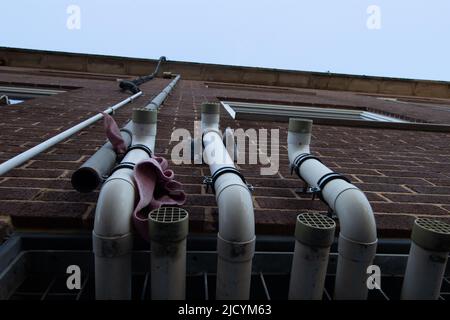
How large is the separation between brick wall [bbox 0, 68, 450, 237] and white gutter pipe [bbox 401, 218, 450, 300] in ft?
1.21

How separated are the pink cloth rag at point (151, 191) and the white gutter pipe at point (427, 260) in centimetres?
109

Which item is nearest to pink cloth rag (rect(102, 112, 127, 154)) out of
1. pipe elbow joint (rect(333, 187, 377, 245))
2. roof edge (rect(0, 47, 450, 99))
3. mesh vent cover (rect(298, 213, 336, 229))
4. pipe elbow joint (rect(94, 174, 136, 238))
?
pipe elbow joint (rect(94, 174, 136, 238))

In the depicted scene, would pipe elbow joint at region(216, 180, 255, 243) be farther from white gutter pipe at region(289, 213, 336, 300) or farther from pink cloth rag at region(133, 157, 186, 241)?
pink cloth rag at region(133, 157, 186, 241)

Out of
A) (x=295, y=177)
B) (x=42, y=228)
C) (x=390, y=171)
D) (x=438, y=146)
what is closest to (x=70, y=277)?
(x=42, y=228)

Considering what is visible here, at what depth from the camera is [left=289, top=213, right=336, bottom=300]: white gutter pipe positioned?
1.32 m

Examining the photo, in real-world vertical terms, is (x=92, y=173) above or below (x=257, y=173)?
above

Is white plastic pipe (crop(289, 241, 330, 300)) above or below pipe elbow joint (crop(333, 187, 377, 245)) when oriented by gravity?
below

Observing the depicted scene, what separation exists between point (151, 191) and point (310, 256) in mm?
774

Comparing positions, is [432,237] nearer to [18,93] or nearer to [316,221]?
[316,221]

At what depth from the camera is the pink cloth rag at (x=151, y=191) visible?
53.4 inches

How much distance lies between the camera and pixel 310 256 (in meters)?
1.35

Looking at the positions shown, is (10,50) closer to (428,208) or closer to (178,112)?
(178,112)

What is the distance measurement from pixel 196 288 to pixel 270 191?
85 cm

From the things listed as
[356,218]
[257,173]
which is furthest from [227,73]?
[356,218]
